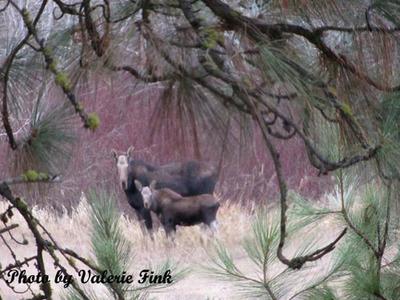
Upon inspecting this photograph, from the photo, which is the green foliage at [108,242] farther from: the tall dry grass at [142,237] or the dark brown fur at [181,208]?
the dark brown fur at [181,208]

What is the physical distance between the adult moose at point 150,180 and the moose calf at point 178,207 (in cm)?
3

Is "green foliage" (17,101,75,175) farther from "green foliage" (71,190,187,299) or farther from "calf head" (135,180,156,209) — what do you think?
"calf head" (135,180,156,209)

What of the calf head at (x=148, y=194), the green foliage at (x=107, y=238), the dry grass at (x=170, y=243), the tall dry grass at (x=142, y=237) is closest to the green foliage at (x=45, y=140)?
the green foliage at (x=107, y=238)

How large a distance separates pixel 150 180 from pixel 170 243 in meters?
0.24

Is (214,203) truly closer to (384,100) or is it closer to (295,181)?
(295,181)

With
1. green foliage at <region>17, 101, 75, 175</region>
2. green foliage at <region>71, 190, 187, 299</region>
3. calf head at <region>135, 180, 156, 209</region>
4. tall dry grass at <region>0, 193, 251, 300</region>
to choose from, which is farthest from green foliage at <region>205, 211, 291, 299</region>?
calf head at <region>135, 180, 156, 209</region>

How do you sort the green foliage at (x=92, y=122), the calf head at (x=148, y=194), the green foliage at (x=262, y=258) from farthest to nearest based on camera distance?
the calf head at (x=148, y=194), the green foliage at (x=262, y=258), the green foliage at (x=92, y=122)

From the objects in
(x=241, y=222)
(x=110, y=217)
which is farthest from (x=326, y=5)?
(x=241, y=222)

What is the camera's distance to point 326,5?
773 mm

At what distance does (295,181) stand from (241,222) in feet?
1.56

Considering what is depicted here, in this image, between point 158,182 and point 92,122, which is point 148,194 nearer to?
point 158,182

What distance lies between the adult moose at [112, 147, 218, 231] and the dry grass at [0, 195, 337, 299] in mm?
62

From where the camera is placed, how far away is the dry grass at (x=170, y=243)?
208 centimetres

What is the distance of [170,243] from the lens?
245 cm
